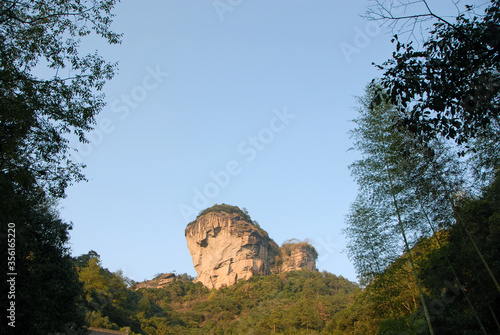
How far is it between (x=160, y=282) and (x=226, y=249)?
12650 millimetres

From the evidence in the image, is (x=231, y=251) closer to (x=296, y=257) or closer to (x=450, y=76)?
(x=296, y=257)

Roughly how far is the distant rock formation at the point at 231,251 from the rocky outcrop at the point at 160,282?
4.98 metres

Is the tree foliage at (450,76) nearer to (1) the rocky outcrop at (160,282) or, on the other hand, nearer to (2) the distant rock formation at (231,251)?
(2) the distant rock formation at (231,251)

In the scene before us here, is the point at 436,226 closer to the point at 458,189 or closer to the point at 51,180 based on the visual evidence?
the point at 458,189

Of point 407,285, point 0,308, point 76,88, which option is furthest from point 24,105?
point 407,285

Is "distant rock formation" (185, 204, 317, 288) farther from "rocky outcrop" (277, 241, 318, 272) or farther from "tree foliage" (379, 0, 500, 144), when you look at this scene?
"tree foliage" (379, 0, 500, 144)

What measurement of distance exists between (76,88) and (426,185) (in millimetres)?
6509

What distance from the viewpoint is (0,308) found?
657 centimetres

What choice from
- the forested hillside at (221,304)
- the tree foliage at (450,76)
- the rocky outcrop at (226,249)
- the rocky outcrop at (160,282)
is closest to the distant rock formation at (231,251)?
the rocky outcrop at (226,249)

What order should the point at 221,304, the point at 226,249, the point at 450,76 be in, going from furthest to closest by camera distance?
the point at 226,249
the point at 221,304
the point at 450,76

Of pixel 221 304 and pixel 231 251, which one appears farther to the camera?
pixel 231 251

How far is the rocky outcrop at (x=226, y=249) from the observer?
197 ft

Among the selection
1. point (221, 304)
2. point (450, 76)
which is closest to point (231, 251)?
point (221, 304)

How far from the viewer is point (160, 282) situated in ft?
197
